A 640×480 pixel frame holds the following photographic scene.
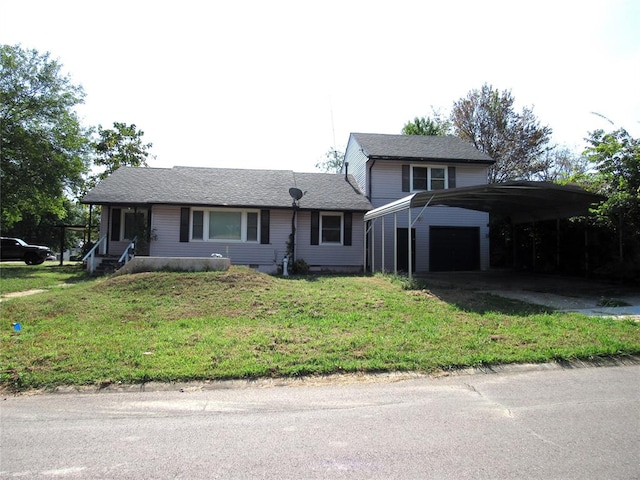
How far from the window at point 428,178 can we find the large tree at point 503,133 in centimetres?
1262

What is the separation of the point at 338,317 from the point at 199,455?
5.03m

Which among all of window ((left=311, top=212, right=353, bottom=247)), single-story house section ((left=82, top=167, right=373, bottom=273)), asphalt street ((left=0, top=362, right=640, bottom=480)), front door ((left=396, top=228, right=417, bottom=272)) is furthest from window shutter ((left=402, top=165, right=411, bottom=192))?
asphalt street ((left=0, top=362, right=640, bottom=480))

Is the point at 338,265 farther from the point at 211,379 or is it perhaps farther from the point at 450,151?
the point at 211,379

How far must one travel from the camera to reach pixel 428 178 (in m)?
19.4

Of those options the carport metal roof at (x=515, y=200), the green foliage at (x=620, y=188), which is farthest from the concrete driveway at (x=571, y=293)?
the carport metal roof at (x=515, y=200)

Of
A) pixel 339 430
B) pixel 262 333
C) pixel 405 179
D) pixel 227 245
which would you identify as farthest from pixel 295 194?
pixel 339 430

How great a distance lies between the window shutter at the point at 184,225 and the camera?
55.5ft

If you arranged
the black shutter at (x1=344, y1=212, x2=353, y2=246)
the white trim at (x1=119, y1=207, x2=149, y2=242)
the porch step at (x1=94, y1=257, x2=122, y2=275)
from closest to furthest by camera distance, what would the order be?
the porch step at (x1=94, y1=257, x2=122, y2=275), the white trim at (x1=119, y1=207, x2=149, y2=242), the black shutter at (x1=344, y1=212, x2=353, y2=246)

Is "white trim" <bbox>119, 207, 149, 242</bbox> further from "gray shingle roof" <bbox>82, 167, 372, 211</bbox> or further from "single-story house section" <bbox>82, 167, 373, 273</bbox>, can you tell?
"gray shingle roof" <bbox>82, 167, 372, 211</bbox>

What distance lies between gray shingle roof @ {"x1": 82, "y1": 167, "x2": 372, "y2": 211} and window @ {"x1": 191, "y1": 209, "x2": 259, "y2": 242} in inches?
25.9

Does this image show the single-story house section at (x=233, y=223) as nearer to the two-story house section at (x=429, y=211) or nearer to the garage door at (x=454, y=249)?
the two-story house section at (x=429, y=211)

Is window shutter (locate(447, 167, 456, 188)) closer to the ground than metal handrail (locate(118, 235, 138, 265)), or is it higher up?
higher up

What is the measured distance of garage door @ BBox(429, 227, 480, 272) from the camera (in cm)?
1936

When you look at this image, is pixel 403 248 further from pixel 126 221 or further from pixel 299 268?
pixel 126 221
